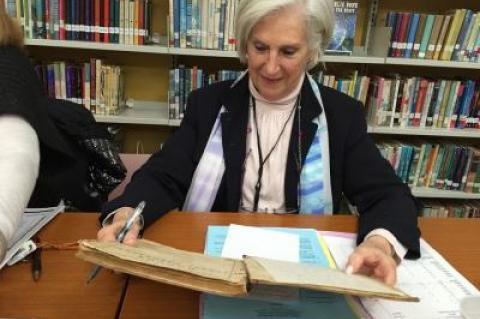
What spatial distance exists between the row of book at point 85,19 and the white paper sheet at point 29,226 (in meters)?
1.23

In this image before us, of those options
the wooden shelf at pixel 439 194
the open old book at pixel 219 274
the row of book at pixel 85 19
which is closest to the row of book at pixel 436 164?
the wooden shelf at pixel 439 194

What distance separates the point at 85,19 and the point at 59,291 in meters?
1.58

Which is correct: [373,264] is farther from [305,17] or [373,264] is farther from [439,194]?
[439,194]

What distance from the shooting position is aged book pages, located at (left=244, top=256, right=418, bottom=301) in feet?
1.76

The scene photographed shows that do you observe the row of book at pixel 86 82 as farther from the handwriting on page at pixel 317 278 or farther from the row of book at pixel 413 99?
the handwriting on page at pixel 317 278

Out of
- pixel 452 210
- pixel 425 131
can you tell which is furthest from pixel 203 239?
pixel 452 210

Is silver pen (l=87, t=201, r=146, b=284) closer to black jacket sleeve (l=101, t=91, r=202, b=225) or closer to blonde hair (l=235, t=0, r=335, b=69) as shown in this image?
black jacket sleeve (l=101, t=91, r=202, b=225)

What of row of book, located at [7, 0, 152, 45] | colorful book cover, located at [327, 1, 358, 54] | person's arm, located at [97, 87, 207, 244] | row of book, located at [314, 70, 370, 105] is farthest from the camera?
row of book, located at [314, 70, 370, 105]

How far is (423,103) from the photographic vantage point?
221 cm

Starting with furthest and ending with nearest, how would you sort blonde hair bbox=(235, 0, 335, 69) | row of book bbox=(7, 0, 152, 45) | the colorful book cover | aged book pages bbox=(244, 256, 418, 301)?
the colorful book cover < row of book bbox=(7, 0, 152, 45) < blonde hair bbox=(235, 0, 335, 69) < aged book pages bbox=(244, 256, 418, 301)

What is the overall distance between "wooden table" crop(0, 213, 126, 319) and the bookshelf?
1.39 m

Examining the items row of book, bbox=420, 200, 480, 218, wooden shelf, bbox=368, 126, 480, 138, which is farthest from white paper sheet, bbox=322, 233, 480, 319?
row of book, bbox=420, 200, 480, 218

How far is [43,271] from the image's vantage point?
2.56ft

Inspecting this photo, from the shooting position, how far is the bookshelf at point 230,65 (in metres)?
2.12
